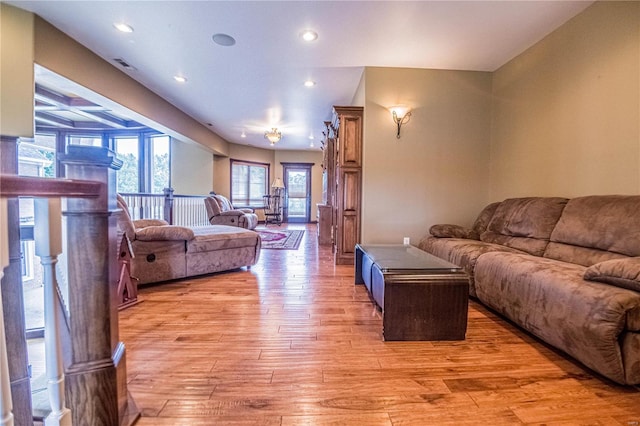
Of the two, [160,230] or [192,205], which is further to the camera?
[192,205]

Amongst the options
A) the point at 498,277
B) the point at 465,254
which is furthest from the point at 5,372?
the point at 465,254

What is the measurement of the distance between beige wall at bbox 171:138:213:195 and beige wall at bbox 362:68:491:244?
5636 millimetres

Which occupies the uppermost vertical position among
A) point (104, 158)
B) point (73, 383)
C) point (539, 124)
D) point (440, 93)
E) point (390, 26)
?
point (390, 26)

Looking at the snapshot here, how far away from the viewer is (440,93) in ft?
12.6

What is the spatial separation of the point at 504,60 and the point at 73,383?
482 centimetres

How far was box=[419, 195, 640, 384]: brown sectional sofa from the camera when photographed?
4.55ft

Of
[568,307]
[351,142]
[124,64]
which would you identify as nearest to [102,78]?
[124,64]

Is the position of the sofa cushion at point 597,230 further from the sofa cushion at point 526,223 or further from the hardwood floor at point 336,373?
the hardwood floor at point 336,373

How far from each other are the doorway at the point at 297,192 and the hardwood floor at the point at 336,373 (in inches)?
324

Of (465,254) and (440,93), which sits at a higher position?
(440,93)

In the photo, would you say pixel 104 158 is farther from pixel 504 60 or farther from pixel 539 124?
pixel 504 60

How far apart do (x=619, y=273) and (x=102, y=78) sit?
5314 mm

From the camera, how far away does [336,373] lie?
1.52 meters

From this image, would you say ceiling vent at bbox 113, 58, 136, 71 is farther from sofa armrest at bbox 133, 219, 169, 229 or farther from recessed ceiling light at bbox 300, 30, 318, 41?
recessed ceiling light at bbox 300, 30, 318, 41
